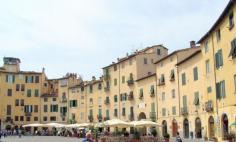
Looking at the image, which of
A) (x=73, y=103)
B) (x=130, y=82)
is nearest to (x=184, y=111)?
(x=130, y=82)

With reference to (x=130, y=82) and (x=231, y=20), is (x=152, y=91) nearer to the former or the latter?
(x=130, y=82)

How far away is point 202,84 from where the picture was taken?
138 ft

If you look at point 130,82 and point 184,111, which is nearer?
point 184,111

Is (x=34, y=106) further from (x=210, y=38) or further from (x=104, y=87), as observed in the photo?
(x=210, y=38)

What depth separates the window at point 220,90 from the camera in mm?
34094

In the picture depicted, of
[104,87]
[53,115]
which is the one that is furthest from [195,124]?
[53,115]

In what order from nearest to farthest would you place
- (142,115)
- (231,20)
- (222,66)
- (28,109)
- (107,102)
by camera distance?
(231,20)
(222,66)
(142,115)
(107,102)
(28,109)

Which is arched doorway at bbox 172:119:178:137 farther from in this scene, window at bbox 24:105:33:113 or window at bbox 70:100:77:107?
window at bbox 24:105:33:113

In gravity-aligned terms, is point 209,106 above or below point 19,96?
below

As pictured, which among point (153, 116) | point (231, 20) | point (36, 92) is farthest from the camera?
point (36, 92)

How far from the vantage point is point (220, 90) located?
34969 millimetres

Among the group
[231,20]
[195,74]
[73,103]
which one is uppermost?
[231,20]

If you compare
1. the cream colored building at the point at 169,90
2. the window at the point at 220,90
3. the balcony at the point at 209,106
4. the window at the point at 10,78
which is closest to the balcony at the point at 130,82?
the cream colored building at the point at 169,90

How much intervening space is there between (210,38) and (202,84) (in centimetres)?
651
